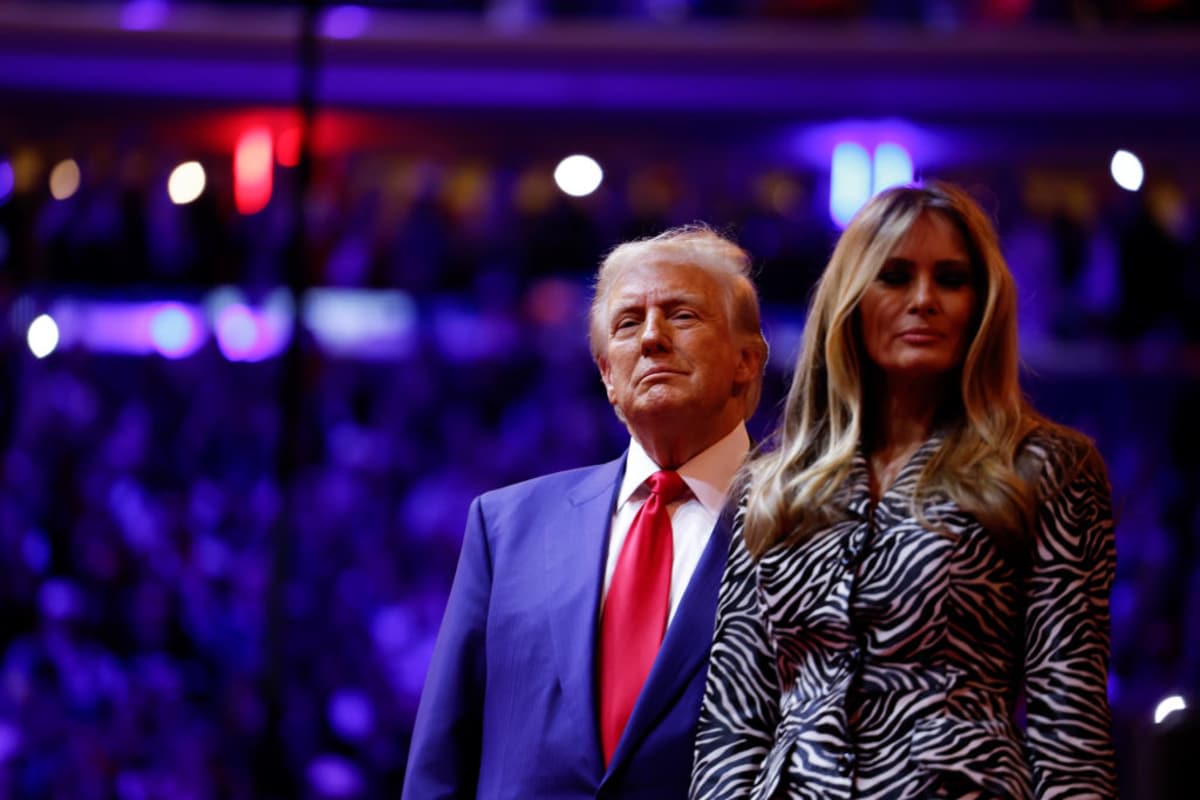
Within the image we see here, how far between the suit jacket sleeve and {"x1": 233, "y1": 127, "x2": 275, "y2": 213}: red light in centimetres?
554

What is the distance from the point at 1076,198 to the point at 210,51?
3.94m

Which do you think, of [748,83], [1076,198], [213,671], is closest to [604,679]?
[213,671]

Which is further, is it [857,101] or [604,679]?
[857,101]

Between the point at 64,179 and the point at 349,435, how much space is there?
177 centimetres

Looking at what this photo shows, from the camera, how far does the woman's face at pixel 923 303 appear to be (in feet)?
5.56

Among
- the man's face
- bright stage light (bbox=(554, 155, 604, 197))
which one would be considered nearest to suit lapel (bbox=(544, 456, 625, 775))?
the man's face

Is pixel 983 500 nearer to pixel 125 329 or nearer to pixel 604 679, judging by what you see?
pixel 604 679

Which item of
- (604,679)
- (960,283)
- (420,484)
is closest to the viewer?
(960,283)

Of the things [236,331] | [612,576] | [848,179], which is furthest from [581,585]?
[848,179]

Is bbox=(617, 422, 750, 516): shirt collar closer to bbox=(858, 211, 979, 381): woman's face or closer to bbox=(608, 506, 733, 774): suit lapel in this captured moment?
bbox=(608, 506, 733, 774): suit lapel

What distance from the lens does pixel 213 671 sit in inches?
239

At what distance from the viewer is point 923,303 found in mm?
1690

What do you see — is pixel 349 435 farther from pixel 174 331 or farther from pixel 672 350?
pixel 672 350

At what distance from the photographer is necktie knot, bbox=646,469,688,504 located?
2051mm
